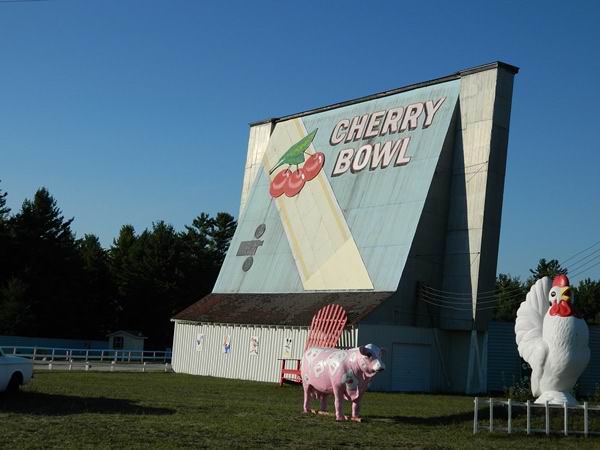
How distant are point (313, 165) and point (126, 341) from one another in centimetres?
2265

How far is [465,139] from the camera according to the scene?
111ft

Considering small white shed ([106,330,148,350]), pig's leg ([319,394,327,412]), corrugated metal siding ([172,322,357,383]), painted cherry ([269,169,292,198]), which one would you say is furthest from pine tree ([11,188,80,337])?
pig's leg ([319,394,327,412])

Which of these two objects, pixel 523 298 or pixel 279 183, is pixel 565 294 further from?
pixel 523 298

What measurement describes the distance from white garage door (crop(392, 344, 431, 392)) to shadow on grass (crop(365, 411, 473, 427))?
12.5 m

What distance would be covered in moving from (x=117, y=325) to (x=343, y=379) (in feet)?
174

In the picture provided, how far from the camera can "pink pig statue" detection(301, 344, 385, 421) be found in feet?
58.8

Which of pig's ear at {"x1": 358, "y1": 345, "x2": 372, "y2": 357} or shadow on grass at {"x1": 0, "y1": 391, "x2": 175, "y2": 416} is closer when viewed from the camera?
pig's ear at {"x1": 358, "y1": 345, "x2": 372, "y2": 357}

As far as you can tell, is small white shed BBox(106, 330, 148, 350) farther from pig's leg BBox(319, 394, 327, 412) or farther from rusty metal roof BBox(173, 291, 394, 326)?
pig's leg BBox(319, 394, 327, 412)

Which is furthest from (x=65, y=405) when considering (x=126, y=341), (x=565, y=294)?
(x=126, y=341)

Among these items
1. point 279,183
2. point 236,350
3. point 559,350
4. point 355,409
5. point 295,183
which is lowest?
point 355,409

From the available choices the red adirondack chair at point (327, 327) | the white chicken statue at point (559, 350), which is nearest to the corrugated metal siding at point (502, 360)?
the red adirondack chair at point (327, 327)

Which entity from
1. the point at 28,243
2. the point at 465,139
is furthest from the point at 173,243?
the point at 465,139

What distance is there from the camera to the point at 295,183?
40.9 meters

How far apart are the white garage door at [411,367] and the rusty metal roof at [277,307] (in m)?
2.32
